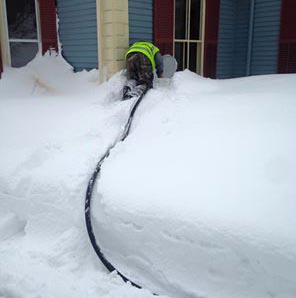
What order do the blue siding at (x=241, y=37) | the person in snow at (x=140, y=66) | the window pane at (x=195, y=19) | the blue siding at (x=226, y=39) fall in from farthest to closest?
1. the blue siding at (x=241, y=37)
2. the blue siding at (x=226, y=39)
3. the window pane at (x=195, y=19)
4. the person in snow at (x=140, y=66)

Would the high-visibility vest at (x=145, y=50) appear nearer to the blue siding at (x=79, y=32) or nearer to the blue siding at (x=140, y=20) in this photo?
the blue siding at (x=140, y=20)

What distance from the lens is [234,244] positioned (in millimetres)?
2686

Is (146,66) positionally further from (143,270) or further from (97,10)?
(143,270)

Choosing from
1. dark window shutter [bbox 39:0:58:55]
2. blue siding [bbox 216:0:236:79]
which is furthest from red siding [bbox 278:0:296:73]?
dark window shutter [bbox 39:0:58:55]

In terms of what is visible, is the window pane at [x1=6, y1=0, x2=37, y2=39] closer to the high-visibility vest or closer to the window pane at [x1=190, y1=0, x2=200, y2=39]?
the high-visibility vest

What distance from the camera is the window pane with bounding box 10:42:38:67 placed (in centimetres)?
705

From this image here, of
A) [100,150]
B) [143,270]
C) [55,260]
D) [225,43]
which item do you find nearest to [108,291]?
[143,270]

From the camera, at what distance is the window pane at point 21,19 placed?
6.93 meters

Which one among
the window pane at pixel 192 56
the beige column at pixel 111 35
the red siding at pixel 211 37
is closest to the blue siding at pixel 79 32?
the beige column at pixel 111 35

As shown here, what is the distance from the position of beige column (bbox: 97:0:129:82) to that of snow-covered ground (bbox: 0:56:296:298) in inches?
63.3

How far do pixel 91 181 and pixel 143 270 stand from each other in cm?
110

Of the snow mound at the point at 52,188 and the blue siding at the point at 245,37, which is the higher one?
the blue siding at the point at 245,37

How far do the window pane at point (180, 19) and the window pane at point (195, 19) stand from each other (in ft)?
0.99

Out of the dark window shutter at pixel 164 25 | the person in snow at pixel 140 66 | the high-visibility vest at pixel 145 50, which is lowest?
the person in snow at pixel 140 66
